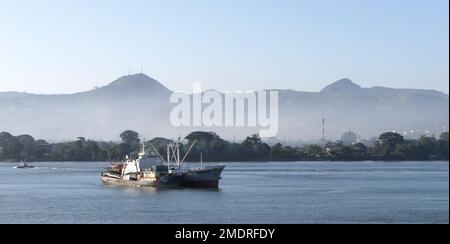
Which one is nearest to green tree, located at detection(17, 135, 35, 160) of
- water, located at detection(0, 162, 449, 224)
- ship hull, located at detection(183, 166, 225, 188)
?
water, located at detection(0, 162, 449, 224)

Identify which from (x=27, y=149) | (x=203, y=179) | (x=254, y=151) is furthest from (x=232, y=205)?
(x=27, y=149)

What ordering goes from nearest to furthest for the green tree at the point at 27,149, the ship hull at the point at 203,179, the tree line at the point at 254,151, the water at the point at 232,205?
the water at the point at 232,205, the ship hull at the point at 203,179, the tree line at the point at 254,151, the green tree at the point at 27,149

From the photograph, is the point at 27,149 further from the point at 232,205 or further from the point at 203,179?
the point at 232,205

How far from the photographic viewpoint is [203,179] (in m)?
41.1

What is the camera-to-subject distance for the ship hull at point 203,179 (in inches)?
1613

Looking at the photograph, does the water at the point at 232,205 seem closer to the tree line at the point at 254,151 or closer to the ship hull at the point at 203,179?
the ship hull at the point at 203,179

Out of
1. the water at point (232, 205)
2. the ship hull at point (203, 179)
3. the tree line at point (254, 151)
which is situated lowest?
the water at point (232, 205)

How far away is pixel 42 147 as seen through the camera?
389 ft

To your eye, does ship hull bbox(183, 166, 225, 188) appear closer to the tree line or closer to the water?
the water

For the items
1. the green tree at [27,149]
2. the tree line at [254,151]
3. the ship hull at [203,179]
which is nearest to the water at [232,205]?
the ship hull at [203,179]
